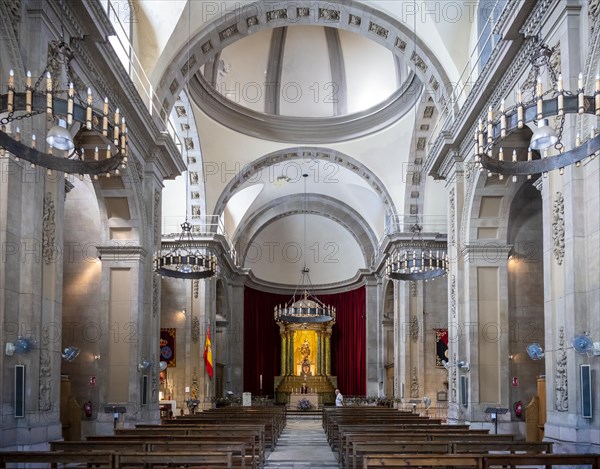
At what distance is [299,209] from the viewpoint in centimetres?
4038

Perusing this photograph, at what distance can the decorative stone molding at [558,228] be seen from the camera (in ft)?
41.7

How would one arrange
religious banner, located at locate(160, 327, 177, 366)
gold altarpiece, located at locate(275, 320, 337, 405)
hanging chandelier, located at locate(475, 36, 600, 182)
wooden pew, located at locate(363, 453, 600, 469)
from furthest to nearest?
→ 1. gold altarpiece, located at locate(275, 320, 337, 405)
2. religious banner, located at locate(160, 327, 177, 366)
3. wooden pew, located at locate(363, 453, 600, 469)
4. hanging chandelier, located at locate(475, 36, 600, 182)

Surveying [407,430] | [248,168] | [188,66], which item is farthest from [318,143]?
[407,430]

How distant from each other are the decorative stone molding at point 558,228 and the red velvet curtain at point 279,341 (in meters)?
29.1

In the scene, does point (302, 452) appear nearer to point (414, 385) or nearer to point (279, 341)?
point (414, 385)

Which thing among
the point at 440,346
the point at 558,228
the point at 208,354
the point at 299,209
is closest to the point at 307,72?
the point at 299,209

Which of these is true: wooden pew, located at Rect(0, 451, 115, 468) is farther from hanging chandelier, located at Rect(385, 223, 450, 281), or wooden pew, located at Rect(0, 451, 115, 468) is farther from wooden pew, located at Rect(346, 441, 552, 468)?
hanging chandelier, located at Rect(385, 223, 450, 281)

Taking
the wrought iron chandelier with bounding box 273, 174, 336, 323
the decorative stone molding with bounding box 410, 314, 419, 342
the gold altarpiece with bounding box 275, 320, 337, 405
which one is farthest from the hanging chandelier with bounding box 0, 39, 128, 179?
the gold altarpiece with bounding box 275, 320, 337, 405

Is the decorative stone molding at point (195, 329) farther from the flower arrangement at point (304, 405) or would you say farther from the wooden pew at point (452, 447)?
the wooden pew at point (452, 447)

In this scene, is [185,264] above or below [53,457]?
above

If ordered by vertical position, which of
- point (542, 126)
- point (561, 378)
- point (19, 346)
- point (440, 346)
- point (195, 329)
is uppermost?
point (542, 126)

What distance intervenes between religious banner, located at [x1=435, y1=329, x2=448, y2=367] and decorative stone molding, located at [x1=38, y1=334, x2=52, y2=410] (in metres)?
19.5

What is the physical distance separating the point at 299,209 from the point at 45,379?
28.5 metres

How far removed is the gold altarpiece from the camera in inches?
1746
